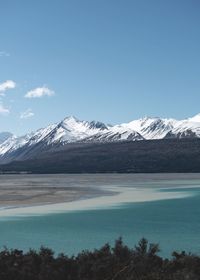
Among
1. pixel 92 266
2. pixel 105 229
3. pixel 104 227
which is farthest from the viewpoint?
pixel 104 227

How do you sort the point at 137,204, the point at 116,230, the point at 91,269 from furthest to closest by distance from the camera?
the point at 137,204 < the point at 116,230 < the point at 91,269

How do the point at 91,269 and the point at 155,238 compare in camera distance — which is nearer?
the point at 91,269

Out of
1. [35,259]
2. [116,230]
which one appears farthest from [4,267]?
[116,230]

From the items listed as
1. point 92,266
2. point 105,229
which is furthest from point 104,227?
point 92,266

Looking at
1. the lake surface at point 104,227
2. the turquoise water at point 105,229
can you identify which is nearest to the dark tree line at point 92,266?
the turquoise water at point 105,229

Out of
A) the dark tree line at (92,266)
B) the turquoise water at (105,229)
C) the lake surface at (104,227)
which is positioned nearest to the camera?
the dark tree line at (92,266)

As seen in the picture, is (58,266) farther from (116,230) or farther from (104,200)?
(104,200)

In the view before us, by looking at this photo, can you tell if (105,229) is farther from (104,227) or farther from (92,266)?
(92,266)

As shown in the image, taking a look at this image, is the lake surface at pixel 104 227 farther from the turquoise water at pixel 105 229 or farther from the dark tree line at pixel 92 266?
the dark tree line at pixel 92 266
